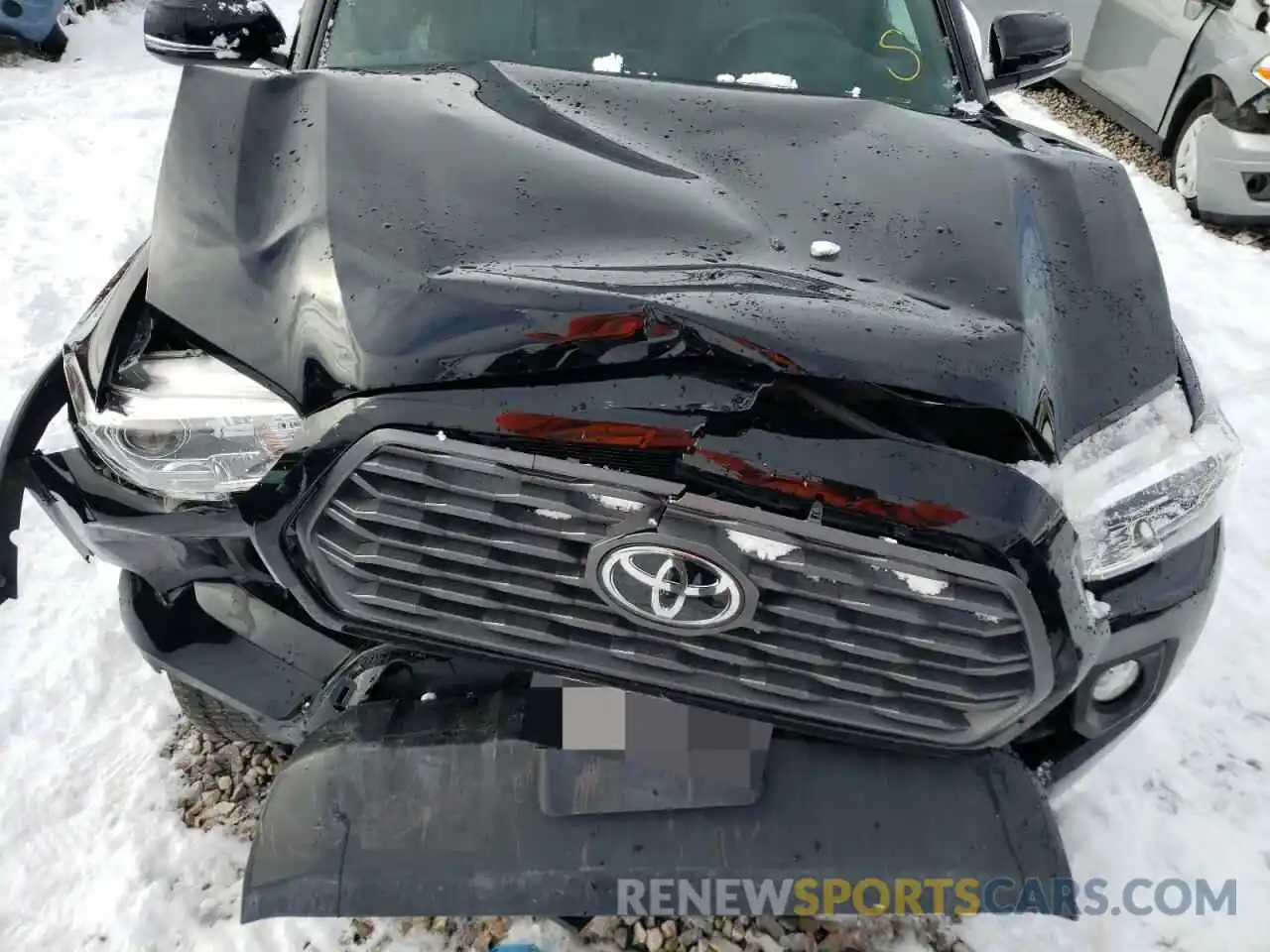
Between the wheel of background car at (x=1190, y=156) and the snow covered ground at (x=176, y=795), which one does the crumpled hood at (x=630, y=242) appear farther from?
the wheel of background car at (x=1190, y=156)

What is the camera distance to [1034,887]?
1513 mm

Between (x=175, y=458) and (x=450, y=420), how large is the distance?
21.3 inches

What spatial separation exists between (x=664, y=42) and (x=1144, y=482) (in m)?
1.75

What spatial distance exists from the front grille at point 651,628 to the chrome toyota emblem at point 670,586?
0.03m

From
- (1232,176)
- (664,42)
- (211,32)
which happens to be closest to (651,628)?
(664,42)

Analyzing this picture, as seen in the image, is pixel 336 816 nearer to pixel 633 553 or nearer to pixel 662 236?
pixel 633 553

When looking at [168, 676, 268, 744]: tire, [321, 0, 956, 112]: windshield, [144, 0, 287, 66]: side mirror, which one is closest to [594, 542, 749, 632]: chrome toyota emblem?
[168, 676, 268, 744]: tire

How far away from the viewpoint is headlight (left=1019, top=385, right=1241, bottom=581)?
1.51 metres

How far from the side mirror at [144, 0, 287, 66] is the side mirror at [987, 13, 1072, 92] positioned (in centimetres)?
228

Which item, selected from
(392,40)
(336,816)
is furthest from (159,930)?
(392,40)

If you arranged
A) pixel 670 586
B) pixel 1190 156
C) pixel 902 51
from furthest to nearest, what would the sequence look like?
pixel 1190 156 < pixel 902 51 < pixel 670 586

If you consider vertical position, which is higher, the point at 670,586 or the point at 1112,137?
the point at 670,586

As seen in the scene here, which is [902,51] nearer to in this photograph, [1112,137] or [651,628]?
[651,628]

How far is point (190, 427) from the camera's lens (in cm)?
155
